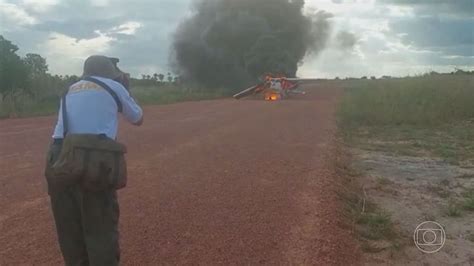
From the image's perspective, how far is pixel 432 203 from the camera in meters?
7.69

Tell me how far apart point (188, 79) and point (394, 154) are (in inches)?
1368

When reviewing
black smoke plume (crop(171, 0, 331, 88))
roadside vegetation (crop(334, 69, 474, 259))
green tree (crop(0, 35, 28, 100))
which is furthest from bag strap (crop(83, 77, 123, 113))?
black smoke plume (crop(171, 0, 331, 88))

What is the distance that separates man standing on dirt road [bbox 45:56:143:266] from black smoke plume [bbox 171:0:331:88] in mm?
38412

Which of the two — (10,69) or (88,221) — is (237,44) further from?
(88,221)

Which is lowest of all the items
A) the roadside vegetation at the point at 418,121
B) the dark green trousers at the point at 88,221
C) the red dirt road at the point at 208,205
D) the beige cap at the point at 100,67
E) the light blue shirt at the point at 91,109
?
the roadside vegetation at the point at 418,121

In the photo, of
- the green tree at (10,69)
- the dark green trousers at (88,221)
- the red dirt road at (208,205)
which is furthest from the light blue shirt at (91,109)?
the green tree at (10,69)

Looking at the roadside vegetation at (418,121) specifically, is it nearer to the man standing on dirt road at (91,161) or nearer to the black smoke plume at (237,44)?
the man standing on dirt road at (91,161)

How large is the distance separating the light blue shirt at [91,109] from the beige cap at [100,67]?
65 mm

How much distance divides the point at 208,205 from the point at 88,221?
8.58ft

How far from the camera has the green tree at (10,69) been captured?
79.1 feet

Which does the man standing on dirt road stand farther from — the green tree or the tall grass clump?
the green tree

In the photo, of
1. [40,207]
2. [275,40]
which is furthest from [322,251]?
[275,40]

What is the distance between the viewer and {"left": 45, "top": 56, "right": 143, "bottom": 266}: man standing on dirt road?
12.1 feet

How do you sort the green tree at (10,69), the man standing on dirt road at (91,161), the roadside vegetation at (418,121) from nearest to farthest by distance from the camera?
the man standing on dirt road at (91,161) < the roadside vegetation at (418,121) < the green tree at (10,69)
